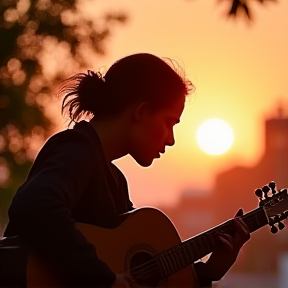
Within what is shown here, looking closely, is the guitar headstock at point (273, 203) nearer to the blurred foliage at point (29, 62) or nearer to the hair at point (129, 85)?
the hair at point (129, 85)

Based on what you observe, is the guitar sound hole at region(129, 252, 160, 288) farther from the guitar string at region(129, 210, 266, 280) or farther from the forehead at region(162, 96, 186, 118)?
the forehead at region(162, 96, 186, 118)

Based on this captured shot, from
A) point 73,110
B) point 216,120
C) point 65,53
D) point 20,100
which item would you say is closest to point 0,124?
point 20,100

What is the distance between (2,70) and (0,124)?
372mm

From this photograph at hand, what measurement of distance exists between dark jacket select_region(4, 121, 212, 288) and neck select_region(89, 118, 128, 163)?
0.14ft

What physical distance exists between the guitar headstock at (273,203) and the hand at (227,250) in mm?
78

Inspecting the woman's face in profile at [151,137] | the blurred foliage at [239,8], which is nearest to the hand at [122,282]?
the woman's face in profile at [151,137]

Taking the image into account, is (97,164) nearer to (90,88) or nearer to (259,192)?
(90,88)

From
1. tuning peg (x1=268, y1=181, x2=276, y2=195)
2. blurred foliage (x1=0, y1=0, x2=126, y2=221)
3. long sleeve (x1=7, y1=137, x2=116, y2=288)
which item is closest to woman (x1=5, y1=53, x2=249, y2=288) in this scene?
long sleeve (x1=7, y1=137, x2=116, y2=288)

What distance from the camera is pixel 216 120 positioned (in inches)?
130

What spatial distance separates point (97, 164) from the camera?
3.80 ft

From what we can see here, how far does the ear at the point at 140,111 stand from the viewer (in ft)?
4.01

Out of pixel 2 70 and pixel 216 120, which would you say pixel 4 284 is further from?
pixel 2 70

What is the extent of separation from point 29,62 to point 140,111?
3937 millimetres

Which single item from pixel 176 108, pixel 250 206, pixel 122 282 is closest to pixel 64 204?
pixel 122 282
